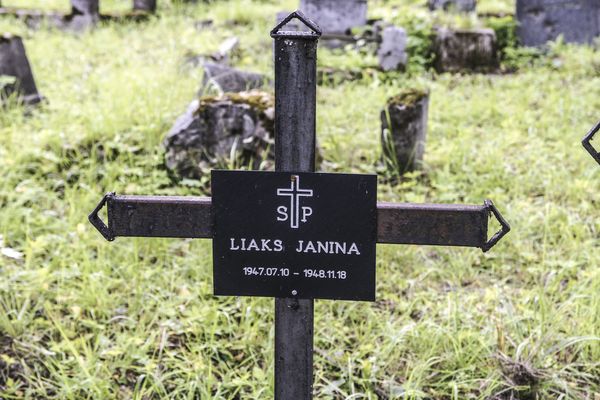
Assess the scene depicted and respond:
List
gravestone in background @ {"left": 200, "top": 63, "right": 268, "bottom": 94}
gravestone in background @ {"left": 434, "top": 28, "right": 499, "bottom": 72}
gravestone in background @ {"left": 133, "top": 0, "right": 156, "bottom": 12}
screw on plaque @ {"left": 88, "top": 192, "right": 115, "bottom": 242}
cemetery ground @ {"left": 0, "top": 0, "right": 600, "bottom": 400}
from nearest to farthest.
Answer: screw on plaque @ {"left": 88, "top": 192, "right": 115, "bottom": 242}, cemetery ground @ {"left": 0, "top": 0, "right": 600, "bottom": 400}, gravestone in background @ {"left": 200, "top": 63, "right": 268, "bottom": 94}, gravestone in background @ {"left": 434, "top": 28, "right": 499, "bottom": 72}, gravestone in background @ {"left": 133, "top": 0, "right": 156, "bottom": 12}

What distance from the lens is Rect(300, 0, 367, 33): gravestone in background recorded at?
24.9 ft

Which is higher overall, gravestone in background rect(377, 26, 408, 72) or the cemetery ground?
gravestone in background rect(377, 26, 408, 72)

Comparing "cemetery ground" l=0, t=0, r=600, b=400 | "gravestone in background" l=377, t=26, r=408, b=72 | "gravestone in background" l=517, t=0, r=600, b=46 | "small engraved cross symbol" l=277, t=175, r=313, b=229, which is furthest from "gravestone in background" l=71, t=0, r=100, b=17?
"small engraved cross symbol" l=277, t=175, r=313, b=229

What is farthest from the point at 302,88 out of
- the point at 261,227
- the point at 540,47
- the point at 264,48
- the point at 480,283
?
the point at 540,47

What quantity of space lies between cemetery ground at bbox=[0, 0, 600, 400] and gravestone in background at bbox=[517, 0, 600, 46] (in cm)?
258

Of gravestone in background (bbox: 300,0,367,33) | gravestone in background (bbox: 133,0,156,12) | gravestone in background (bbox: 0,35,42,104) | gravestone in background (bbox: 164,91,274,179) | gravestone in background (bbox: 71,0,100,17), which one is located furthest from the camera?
gravestone in background (bbox: 133,0,156,12)

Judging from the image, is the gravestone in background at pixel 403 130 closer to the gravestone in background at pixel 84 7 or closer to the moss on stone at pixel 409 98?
the moss on stone at pixel 409 98

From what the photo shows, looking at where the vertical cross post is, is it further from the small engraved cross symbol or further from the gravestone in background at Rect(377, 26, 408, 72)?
the gravestone in background at Rect(377, 26, 408, 72)

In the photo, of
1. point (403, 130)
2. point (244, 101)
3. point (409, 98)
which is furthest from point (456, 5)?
point (244, 101)

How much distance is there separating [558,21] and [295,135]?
6.98 meters

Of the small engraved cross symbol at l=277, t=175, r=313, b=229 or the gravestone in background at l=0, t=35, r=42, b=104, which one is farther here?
the gravestone in background at l=0, t=35, r=42, b=104

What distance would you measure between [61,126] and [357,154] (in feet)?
6.67

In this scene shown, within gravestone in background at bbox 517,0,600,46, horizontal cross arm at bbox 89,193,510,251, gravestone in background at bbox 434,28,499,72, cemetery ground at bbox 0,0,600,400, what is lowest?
cemetery ground at bbox 0,0,600,400

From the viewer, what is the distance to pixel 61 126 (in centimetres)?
424
